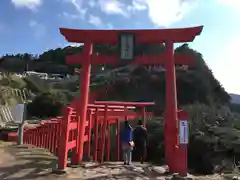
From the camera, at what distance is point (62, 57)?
70188 millimetres

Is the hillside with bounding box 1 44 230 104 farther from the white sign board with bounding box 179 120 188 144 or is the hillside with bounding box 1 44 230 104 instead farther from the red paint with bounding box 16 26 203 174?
the white sign board with bounding box 179 120 188 144

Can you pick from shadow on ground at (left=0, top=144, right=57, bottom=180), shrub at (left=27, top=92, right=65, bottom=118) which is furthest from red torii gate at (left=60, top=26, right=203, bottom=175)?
shrub at (left=27, top=92, right=65, bottom=118)

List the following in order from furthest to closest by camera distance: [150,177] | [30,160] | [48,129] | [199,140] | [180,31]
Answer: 1. [199,140]
2. [48,129]
3. [180,31]
4. [30,160]
5. [150,177]

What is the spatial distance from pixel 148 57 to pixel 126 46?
722 millimetres

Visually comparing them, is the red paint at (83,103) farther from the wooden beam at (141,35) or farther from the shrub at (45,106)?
the shrub at (45,106)

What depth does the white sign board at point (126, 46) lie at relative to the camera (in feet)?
32.8

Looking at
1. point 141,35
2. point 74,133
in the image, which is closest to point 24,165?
point 74,133

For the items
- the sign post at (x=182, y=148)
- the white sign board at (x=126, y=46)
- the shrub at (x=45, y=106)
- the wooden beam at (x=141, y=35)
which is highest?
the wooden beam at (x=141, y=35)

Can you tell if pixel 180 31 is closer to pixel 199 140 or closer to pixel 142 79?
pixel 199 140

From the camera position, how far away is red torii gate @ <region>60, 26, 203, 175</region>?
31.1ft

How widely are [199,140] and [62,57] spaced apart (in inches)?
2209

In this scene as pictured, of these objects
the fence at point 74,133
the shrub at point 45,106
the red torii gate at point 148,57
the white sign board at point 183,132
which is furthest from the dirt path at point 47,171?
the shrub at point 45,106

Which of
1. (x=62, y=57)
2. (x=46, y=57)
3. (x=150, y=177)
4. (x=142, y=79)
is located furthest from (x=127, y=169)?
(x=46, y=57)

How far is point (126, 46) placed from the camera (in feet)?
32.8
